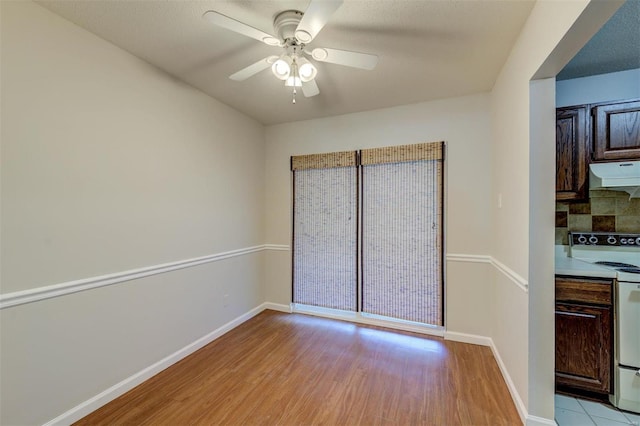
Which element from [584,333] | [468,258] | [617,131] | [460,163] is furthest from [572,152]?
[584,333]

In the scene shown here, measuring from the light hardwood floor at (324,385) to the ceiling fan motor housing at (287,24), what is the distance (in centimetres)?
243

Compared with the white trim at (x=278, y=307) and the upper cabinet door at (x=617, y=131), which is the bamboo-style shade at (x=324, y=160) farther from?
the upper cabinet door at (x=617, y=131)

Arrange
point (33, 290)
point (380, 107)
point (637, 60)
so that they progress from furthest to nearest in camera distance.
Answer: point (380, 107) < point (637, 60) < point (33, 290)

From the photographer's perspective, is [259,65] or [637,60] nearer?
[259,65]

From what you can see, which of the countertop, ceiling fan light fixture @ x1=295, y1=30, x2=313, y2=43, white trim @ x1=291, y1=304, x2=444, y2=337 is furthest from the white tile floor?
ceiling fan light fixture @ x1=295, y1=30, x2=313, y2=43

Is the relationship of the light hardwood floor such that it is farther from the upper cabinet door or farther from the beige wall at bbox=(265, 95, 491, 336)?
the upper cabinet door

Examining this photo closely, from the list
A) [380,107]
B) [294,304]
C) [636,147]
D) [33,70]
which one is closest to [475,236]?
[636,147]

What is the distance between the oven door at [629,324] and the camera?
5.63 feet

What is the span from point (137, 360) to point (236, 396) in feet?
2.78

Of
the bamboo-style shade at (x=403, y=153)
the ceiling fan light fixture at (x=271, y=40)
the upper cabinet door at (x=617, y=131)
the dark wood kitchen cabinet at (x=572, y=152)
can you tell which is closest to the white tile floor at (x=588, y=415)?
the dark wood kitchen cabinet at (x=572, y=152)

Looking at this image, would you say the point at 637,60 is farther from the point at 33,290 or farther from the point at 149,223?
the point at 33,290

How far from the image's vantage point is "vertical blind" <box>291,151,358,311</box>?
3254 millimetres

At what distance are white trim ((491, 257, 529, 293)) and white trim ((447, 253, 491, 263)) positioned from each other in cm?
9

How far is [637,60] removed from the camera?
2.05m
